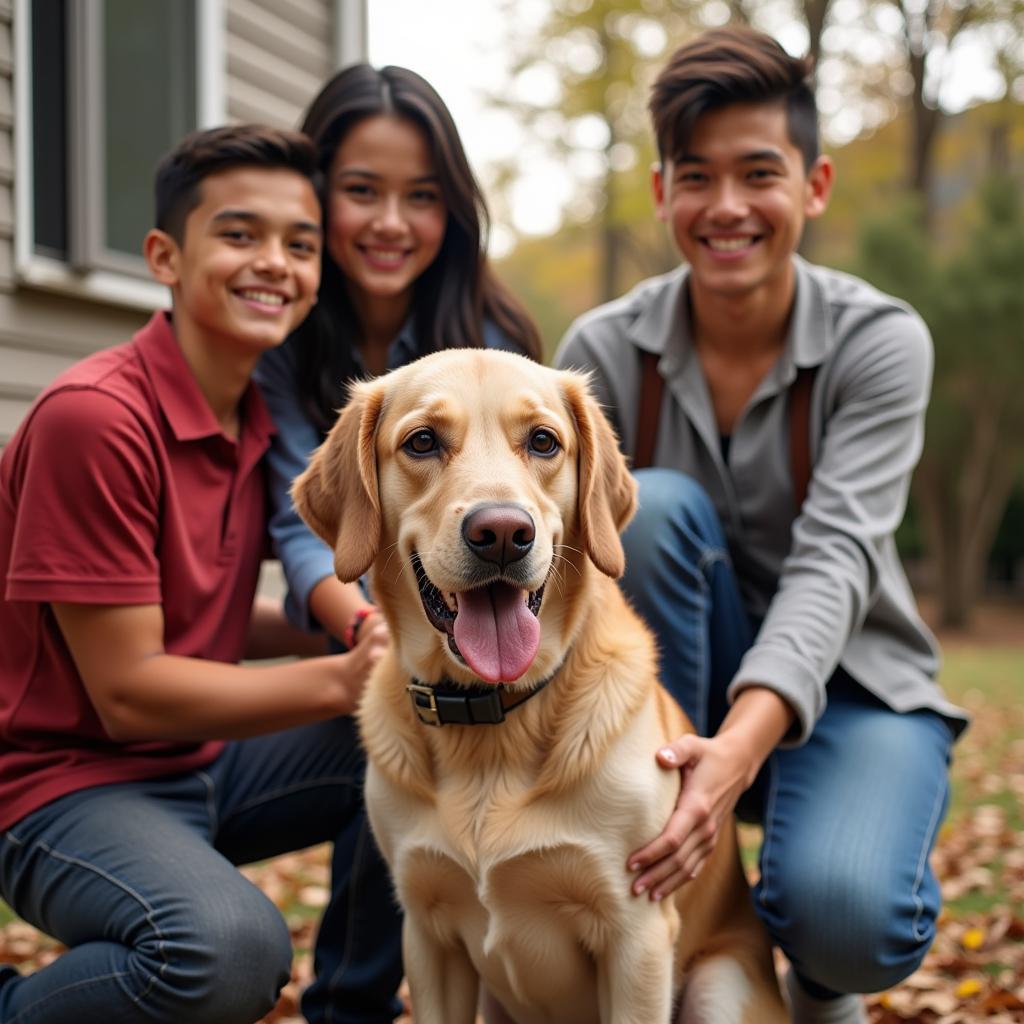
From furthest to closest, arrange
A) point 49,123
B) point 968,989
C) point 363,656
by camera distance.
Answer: point 49,123, point 968,989, point 363,656

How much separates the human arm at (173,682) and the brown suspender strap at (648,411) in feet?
3.50

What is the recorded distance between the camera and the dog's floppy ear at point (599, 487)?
2383mm

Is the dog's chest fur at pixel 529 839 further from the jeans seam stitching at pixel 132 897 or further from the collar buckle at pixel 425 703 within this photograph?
the jeans seam stitching at pixel 132 897

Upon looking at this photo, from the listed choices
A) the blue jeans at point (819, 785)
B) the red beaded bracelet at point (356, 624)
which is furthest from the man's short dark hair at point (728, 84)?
the red beaded bracelet at point (356, 624)

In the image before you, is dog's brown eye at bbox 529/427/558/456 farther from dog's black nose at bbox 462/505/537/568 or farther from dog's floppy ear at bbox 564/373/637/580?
dog's black nose at bbox 462/505/537/568

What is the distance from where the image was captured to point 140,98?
580cm

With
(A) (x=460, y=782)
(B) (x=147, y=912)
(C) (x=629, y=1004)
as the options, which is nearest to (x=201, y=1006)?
(B) (x=147, y=912)

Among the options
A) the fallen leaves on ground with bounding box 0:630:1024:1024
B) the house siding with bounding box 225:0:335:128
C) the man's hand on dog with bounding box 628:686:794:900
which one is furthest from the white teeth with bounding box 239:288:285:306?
the house siding with bounding box 225:0:335:128

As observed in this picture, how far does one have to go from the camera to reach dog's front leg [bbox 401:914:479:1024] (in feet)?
8.20

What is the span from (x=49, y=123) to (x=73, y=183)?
0.27 m

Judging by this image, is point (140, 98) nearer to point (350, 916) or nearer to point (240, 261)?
point (240, 261)

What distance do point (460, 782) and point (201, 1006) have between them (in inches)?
27.9

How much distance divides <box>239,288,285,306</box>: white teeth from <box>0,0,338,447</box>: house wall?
7.80ft

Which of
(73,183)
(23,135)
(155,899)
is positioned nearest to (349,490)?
(155,899)
